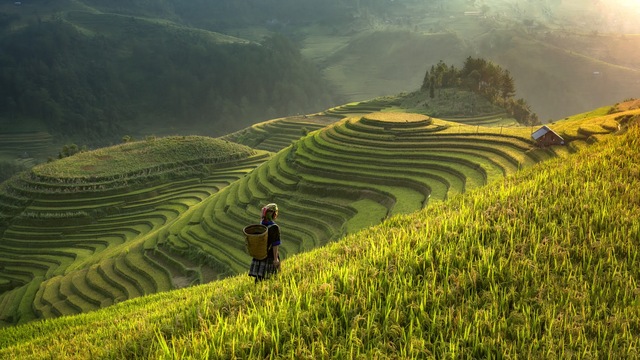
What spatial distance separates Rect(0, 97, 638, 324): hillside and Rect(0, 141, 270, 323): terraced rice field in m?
0.11

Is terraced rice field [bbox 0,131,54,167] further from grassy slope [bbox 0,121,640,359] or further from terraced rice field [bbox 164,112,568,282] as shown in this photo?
grassy slope [bbox 0,121,640,359]

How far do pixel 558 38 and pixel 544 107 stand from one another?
56784 millimetres

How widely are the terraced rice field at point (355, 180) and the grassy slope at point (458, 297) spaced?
1473cm

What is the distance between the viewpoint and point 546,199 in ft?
26.8

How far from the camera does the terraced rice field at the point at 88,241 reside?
Answer: 86.2 feet

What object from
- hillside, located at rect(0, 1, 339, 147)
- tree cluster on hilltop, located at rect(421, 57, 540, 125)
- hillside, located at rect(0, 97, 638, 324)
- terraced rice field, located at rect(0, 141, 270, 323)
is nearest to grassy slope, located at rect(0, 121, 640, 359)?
hillside, located at rect(0, 97, 638, 324)

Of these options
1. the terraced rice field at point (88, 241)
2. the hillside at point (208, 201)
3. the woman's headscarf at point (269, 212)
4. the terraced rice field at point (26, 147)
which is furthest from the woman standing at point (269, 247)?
the terraced rice field at point (26, 147)

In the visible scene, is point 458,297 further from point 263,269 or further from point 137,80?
point 137,80

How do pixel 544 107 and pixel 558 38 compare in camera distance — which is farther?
pixel 558 38

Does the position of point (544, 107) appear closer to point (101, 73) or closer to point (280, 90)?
point (280, 90)

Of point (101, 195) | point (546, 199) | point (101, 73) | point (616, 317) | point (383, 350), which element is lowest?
point (101, 195)

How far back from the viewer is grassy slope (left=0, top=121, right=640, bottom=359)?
15.1ft

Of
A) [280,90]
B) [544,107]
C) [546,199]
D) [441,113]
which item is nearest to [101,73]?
[280,90]

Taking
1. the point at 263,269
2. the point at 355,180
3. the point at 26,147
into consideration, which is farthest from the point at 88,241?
the point at 26,147
